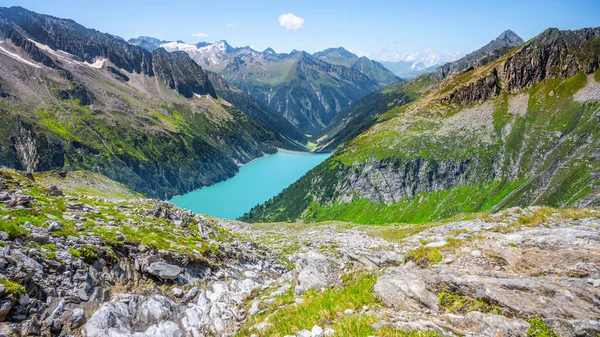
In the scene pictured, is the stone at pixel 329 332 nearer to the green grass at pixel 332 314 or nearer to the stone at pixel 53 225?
the green grass at pixel 332 314

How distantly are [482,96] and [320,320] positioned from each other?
668ft

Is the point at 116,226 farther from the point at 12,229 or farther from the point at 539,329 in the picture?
the point at 539,329

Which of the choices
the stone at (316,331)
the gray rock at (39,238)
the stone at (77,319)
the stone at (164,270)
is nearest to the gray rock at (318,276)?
the stone at (316,331)

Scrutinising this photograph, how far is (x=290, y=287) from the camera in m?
16.1

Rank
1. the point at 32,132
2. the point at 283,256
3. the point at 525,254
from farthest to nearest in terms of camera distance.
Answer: the point at 32,132 < the point at 283,256 < the point at 525,254

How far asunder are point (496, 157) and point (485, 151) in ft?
18.8

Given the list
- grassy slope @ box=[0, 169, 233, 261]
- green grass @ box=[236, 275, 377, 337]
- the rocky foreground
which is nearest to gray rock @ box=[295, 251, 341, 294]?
the rocky foreground

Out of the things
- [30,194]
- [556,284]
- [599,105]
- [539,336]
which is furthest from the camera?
[599,105]

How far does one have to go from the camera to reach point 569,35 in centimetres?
18100

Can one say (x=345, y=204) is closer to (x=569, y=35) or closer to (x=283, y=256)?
(x=283, y=256)

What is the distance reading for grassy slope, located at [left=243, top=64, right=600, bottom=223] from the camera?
121 m

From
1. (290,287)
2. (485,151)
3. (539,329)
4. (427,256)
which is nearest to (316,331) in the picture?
(539,329)

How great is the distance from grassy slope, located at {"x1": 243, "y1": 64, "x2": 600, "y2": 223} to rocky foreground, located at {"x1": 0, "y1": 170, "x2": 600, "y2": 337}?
119m

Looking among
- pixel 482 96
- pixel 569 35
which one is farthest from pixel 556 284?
pixel 569 35
